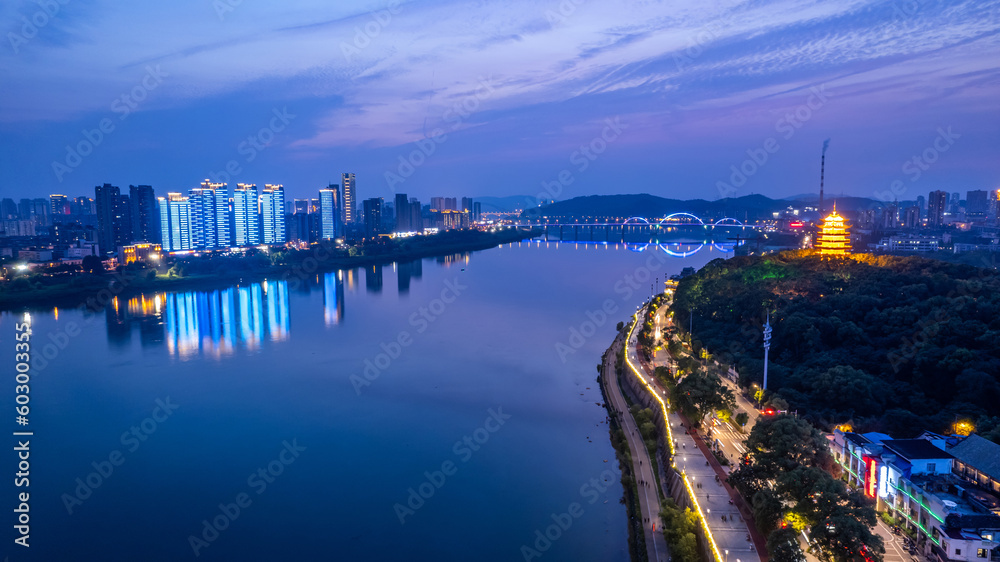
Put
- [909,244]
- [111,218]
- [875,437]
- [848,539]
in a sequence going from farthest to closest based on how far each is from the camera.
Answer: [111,218] < [909,244] < [875,437] < [848,539]

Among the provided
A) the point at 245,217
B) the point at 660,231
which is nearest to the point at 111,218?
the point at 245,217

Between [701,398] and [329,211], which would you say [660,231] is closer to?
[329,211]

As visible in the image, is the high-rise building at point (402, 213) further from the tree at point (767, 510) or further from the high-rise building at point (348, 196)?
the tree at point (767, 510)

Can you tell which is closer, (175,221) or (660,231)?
(175,221)

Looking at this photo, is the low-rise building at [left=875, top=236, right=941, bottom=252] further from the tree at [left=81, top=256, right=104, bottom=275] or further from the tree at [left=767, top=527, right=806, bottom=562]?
the tree at [left=81, top=256, right=104, bottom=275]

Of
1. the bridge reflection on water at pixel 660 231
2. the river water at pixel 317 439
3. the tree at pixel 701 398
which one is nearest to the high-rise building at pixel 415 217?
the bridge reflection on water at pixel 660 231

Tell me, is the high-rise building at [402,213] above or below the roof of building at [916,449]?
above
